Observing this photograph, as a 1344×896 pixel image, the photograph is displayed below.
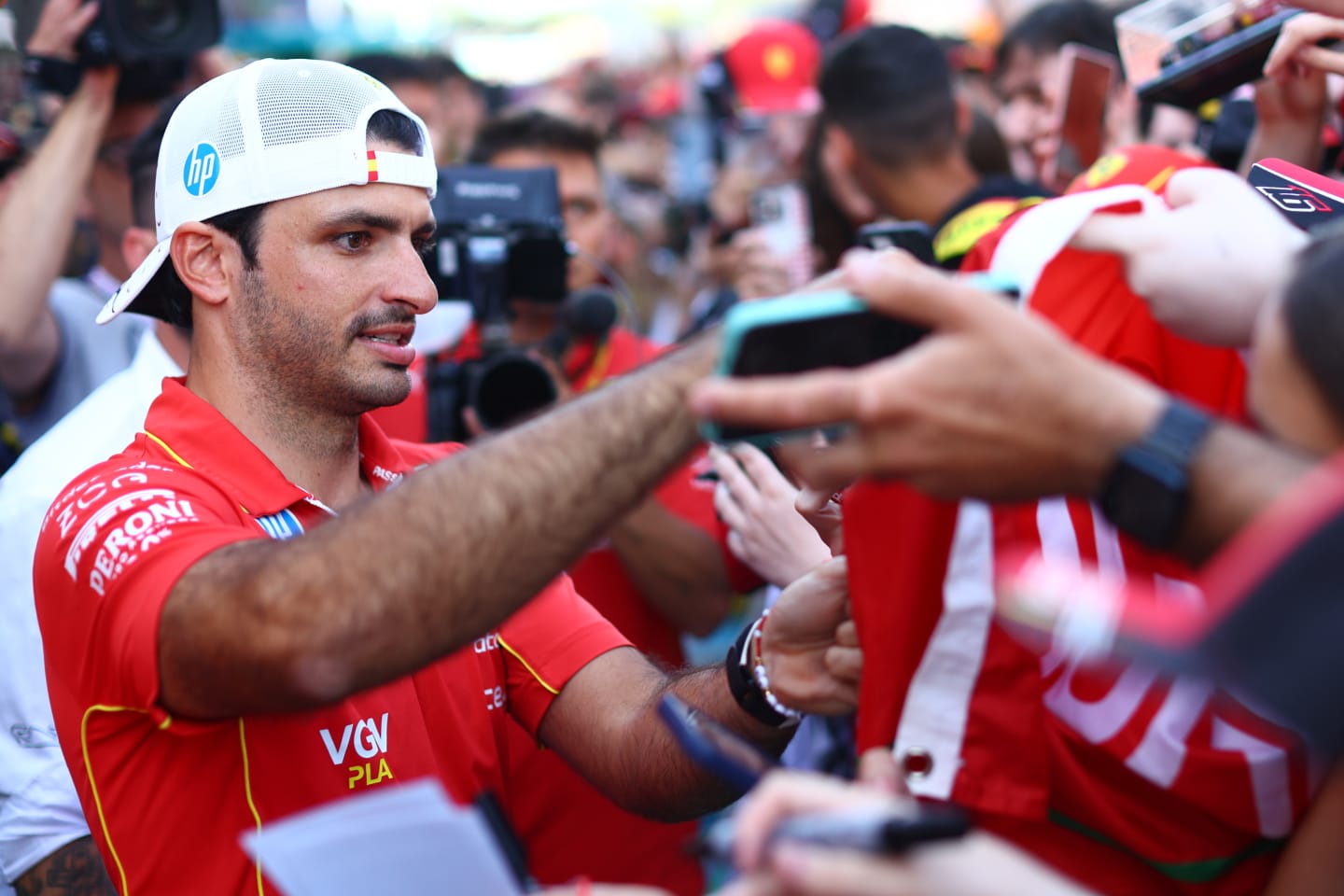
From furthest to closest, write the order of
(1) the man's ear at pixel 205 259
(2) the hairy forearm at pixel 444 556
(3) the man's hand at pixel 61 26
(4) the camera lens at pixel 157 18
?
(4) the camera lens at pixel 157 18
(3) the man's hand at pixel 61 26
(1) the man's ear at pixel 205 259
(2) the hairy forearm at pixel 444 556

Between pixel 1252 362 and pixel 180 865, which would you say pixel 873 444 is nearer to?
pixel 1252 362

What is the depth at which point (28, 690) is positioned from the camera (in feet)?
8.88

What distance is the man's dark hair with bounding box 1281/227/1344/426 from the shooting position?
1.09 meters

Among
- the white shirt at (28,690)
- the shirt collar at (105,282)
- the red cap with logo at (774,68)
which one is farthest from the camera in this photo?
the red cap with logo at (774,68)

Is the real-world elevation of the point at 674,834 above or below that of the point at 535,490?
below

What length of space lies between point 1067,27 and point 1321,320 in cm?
384

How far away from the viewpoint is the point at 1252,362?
1218 millimetres

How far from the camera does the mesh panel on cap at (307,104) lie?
227 centimetres

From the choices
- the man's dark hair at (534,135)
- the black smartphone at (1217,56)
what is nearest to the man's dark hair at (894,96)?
the man's dark hair at (534,135)

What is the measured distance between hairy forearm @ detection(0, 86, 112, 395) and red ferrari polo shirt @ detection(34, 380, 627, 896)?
1.49m

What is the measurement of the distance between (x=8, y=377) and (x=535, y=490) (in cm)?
273

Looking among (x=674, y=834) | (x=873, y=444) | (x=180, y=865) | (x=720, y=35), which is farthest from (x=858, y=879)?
(x=720, y=35)

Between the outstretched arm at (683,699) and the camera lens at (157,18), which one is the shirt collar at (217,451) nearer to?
the outstretched arm at (683,699)

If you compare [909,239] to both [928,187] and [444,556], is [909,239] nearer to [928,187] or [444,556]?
[444,556]
